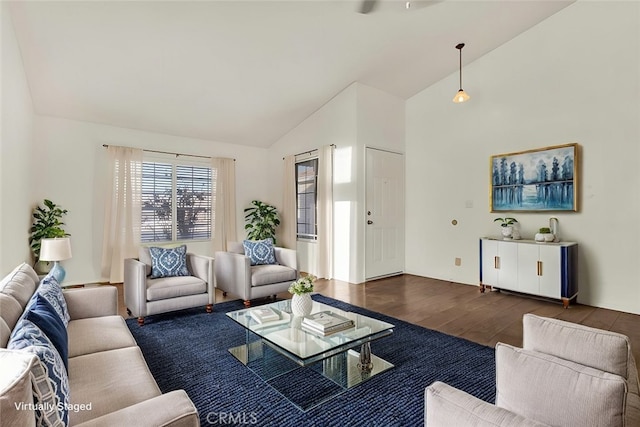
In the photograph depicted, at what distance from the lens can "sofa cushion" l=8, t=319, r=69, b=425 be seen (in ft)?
3.00

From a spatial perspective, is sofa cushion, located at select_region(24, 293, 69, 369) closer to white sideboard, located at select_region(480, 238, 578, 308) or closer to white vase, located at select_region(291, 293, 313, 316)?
white vase, located at select_region(291, 293, 313, 316)

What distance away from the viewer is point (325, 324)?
2.19 metres

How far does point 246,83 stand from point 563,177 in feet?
14.3

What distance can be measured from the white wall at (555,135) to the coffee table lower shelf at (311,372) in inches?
128

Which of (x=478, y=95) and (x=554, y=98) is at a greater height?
(x=478, y=95)

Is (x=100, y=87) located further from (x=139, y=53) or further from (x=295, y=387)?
(x=295, y=387)

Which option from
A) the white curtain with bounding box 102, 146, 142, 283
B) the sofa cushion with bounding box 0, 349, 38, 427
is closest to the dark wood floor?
the white curtain with bounding box 102, 146, 142, 283

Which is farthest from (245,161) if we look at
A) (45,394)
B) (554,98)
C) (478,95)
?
(45,394)

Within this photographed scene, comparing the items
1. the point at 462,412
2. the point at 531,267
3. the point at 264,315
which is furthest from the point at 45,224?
the point at 531,267

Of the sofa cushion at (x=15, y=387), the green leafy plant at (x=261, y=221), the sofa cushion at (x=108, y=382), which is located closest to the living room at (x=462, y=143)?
the green leafy plant at (x=261, y=221)

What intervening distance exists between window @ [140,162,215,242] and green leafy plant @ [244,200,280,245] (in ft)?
2.51

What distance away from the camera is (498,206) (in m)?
4.63

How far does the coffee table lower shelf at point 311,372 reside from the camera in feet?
6.51

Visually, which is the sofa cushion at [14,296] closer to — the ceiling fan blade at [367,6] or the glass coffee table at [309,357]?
the glass coffee table at [309,357]
